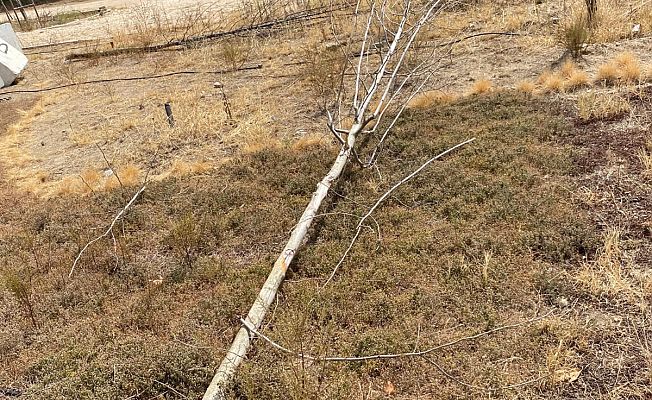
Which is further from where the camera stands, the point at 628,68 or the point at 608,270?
the point at 628,68

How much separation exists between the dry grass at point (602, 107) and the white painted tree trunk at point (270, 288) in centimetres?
240

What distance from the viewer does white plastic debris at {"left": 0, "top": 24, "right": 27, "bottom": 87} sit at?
446 inches

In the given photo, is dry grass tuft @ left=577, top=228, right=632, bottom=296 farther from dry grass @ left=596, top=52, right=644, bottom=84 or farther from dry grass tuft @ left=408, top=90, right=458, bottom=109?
dry grass tuft @ left=408, top=90, right=458, bottom=109

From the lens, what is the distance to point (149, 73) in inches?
403

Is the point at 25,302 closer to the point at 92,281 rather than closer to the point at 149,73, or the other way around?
the point at 92,281

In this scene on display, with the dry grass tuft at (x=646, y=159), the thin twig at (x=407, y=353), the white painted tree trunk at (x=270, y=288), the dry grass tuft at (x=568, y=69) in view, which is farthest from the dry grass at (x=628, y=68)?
the thin twig at (x=407, y=353)

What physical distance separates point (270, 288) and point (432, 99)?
153 inches

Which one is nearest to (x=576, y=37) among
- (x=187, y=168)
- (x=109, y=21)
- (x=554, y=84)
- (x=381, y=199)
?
(x=554, y=84)

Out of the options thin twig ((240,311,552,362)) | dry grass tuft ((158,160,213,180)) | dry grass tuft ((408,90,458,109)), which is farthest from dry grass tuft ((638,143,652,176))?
dry grass tuft ((158,160,213,180))

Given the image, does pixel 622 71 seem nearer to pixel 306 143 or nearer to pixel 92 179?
pixel 306 143

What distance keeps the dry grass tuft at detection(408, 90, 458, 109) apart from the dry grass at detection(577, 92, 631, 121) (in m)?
1.53

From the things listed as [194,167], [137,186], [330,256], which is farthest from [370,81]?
[330,256]

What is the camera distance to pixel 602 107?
5258 mm

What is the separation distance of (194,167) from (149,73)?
5.09 meters
